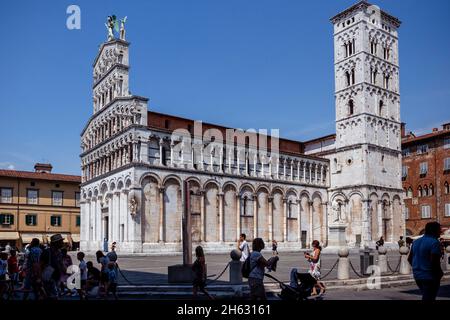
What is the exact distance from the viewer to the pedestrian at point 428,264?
7969 mm

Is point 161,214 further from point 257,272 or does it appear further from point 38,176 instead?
point 257,272

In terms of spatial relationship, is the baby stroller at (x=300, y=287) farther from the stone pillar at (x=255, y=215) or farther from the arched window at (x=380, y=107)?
the arched window at (x=380, y=107)

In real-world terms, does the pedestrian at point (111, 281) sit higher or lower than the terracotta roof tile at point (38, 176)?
lower

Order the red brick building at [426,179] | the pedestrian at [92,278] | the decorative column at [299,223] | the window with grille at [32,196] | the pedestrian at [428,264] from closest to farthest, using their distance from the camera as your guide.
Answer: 1. the pedestrian at [428,264]
2. the pedestrian at [92,278]
3. the decorative column at [299,223]
4. the red brick building at [426,179]
5. the window with grille at [32,196]

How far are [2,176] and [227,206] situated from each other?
77.9 ft

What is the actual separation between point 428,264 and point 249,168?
125ft

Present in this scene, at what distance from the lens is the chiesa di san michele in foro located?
38531 millimetres

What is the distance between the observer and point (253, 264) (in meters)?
9.72

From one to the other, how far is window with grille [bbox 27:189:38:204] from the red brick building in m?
40.2

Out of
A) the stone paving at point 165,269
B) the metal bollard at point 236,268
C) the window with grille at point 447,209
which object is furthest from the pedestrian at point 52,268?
the window with grille at point 447,209

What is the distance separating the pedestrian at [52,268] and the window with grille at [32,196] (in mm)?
43638

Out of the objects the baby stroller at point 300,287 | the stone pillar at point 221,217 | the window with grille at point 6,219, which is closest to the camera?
the baby stroller at point 300,287

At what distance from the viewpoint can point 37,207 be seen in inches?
2062

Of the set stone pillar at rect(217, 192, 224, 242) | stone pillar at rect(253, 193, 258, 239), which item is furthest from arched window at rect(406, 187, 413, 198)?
stone pillar at rect(217, 192, 224, 242)
